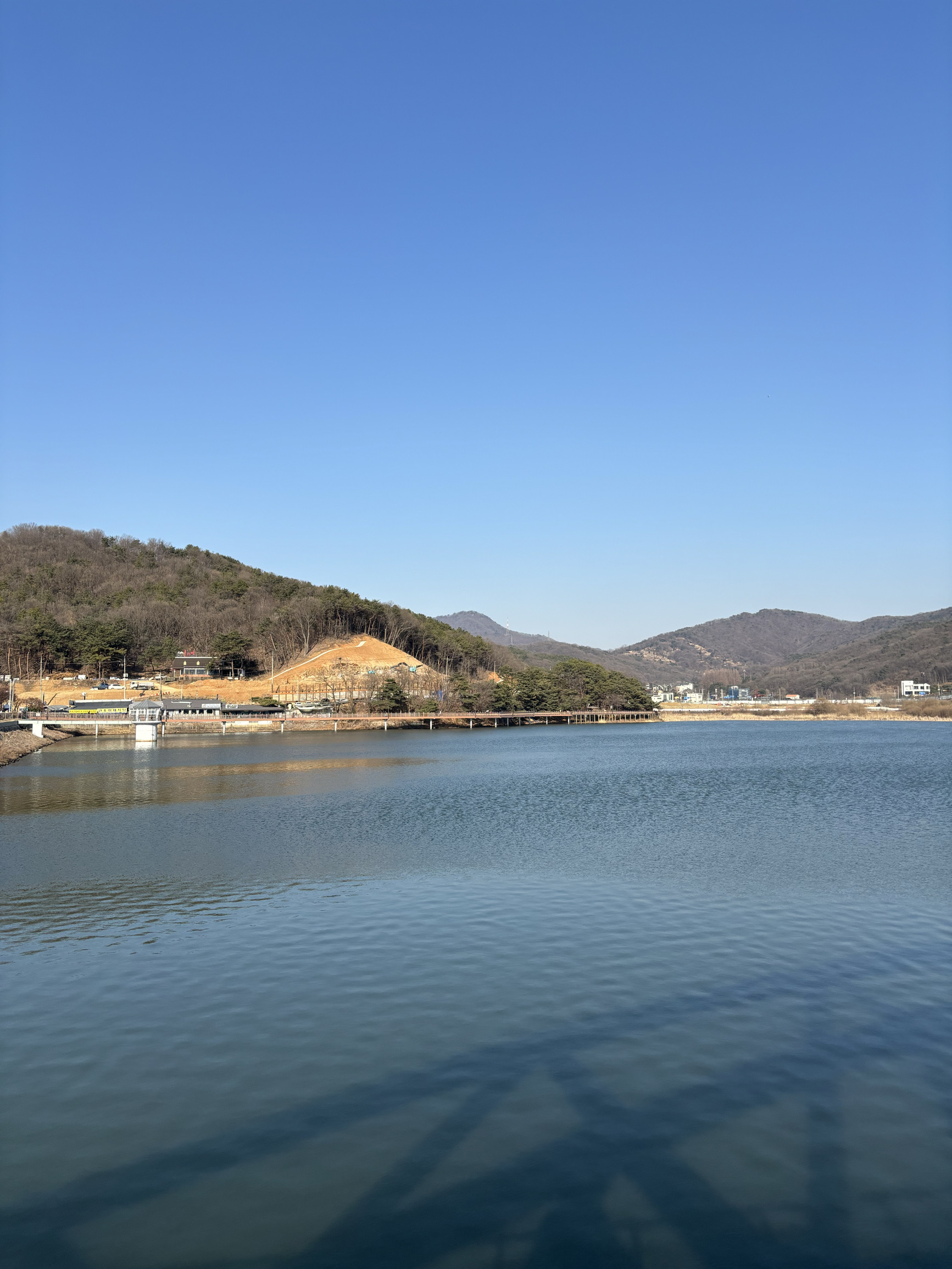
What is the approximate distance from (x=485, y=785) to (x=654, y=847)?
21.3 meters

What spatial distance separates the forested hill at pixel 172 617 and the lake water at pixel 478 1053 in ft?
403

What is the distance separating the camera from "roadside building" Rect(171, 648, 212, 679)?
149000mm

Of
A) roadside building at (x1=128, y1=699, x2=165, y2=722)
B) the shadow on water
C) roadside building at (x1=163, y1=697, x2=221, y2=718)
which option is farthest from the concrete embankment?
the shadow on water

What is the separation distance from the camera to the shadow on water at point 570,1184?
728 cm

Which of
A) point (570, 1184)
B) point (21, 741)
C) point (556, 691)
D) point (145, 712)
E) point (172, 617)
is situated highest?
point (172, 617)

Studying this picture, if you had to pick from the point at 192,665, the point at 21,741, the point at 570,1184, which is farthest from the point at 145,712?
the point at 570,1184

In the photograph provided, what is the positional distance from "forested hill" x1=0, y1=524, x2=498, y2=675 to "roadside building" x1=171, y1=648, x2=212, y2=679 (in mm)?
2147

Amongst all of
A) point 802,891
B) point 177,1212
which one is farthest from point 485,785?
point 177,1212

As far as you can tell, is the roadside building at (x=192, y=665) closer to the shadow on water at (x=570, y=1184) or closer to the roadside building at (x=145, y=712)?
the roadside building at (x=145, y=712)

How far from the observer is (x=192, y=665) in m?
151

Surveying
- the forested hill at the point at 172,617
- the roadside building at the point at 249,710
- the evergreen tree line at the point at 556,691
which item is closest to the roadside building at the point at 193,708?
the roadside building at the point at 249,710

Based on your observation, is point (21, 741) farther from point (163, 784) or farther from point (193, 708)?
point (193, 708)

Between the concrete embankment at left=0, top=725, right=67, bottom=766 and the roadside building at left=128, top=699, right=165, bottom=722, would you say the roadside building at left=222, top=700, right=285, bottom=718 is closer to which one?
the roadside building at left=128, top=699, right=165, bottom=722

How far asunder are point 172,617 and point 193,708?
47.3m
